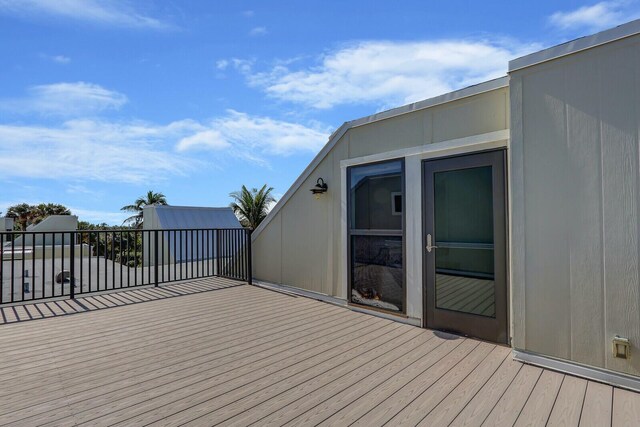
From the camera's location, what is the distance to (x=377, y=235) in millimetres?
3641

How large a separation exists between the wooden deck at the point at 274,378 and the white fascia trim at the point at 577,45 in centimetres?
226

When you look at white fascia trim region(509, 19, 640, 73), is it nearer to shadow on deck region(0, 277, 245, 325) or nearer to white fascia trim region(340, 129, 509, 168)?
white fascia trim region(340, 129, 509, 168)

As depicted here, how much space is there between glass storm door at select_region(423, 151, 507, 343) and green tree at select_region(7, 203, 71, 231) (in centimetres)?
2836

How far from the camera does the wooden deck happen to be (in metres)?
1.63

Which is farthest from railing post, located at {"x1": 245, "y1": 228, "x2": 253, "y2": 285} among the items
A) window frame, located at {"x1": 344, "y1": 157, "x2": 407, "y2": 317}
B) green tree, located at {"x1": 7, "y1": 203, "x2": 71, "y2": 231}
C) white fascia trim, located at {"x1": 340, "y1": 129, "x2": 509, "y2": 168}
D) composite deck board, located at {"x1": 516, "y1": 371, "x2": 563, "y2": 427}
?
green tree, located at {"x1": 7, "y1": 203, "x2": 71, "y2": 231}

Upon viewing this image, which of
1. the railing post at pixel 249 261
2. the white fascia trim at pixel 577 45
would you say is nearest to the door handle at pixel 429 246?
the white fascia trim at pixel 577 45

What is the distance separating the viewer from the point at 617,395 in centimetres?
184

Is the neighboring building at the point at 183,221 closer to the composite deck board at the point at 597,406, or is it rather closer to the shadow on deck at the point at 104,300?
the shadow on deck at the point at 104,300

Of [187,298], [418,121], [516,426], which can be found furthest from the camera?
[187,298]

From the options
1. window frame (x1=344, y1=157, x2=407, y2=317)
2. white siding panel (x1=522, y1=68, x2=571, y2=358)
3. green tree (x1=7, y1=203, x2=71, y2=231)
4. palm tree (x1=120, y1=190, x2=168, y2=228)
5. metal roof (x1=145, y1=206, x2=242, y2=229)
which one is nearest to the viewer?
white siding panel (x1=522, y1=68, x2=571, y2=358)

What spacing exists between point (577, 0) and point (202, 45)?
473 cm

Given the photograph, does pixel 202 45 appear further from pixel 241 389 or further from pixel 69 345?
pixel 241 389

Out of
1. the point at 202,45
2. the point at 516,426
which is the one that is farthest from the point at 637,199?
the point at 202,45

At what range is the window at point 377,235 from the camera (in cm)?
342
